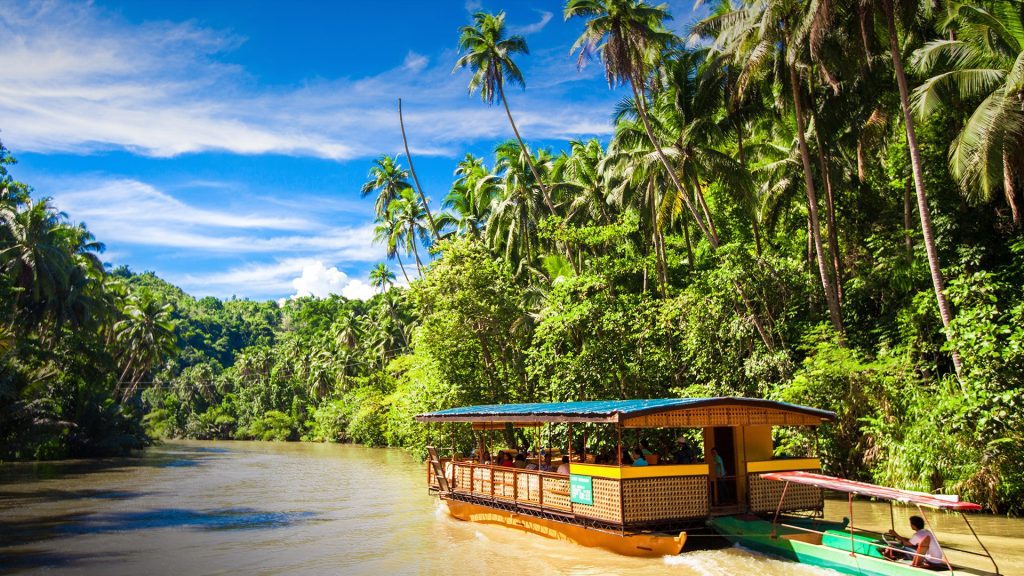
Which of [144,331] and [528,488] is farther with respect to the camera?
[144,331]

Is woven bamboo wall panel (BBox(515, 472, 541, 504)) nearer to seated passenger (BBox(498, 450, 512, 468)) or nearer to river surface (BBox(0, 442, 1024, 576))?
river surface (BBox(0, 442, 1024, 576))

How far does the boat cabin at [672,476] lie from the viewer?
1207 centimetres

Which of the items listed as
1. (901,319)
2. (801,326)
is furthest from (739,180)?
(901,319)

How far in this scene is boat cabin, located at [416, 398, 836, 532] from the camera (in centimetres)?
1207

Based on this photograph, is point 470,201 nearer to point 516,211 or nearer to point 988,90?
point 516,211

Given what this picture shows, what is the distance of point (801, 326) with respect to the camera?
24.2 metres

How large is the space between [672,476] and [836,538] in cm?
262

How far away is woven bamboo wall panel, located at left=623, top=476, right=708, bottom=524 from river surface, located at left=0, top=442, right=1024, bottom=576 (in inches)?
26.3

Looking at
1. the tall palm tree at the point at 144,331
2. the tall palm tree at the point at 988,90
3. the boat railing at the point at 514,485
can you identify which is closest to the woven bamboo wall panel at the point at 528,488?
the boat railing at the point at 514,485

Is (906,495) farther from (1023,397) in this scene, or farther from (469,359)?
(469,359)

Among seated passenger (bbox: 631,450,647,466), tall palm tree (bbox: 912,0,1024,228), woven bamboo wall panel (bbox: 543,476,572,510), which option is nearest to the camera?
seated passenger (bbox: 631,450,647,466)

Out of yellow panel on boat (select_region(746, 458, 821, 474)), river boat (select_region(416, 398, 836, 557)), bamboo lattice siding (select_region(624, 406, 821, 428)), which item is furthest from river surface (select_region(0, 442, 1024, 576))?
bamboo lattice siding (select_region(624, 406, 821, 428))

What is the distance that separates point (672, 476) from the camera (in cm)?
1225

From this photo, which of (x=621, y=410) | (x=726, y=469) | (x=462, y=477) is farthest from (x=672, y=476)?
(x=462, y=477)
